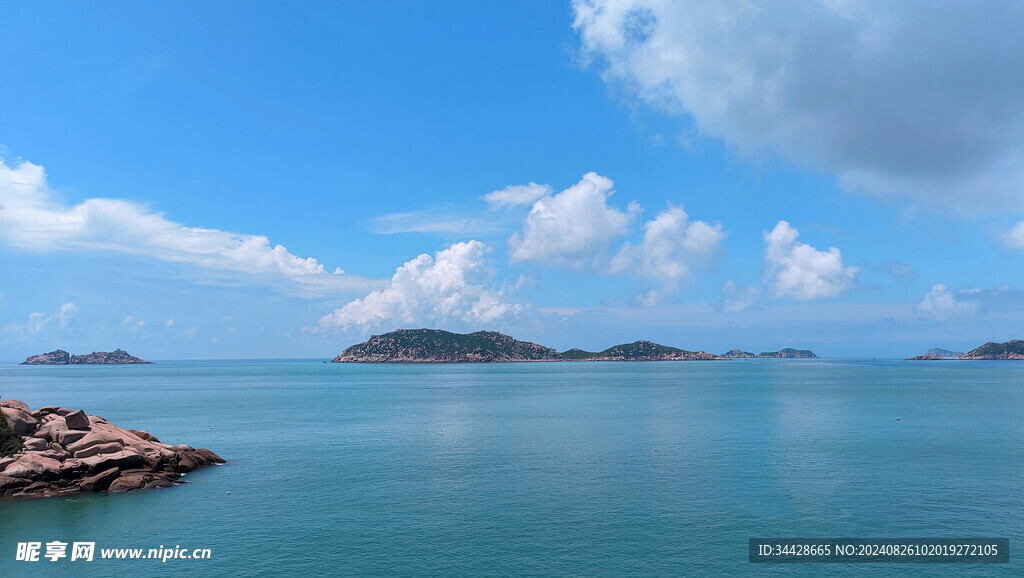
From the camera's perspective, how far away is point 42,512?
4653 cm

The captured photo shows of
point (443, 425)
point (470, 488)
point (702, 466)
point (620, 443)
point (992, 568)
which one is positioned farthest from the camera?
point (443, 425)

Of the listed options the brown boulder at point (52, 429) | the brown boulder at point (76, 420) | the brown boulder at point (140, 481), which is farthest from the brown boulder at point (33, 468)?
the brown boulder at point (76, 420)

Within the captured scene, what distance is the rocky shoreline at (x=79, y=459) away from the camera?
172 feet

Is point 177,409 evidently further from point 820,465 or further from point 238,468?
point 820,465

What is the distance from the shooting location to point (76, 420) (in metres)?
62.5

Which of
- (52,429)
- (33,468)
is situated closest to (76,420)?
(52,429)

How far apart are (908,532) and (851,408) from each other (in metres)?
90.3

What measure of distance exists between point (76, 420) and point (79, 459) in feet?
29.8

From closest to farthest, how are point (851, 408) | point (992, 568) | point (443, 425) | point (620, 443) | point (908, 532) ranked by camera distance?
point (992, 568)
point (908, 532)
point (620, 443)
point (443, 425)
point (851, 408)

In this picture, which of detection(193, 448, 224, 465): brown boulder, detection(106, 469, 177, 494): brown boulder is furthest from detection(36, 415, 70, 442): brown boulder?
detection(193, 448, 224, 465): brown boulder

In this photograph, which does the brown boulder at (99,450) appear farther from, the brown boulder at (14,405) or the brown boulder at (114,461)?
the brown boulder at (14,405)

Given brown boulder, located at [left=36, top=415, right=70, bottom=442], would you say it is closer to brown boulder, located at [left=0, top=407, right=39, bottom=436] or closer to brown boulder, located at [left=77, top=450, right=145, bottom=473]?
brown boulder, located at [left=0, top=407, right=39, bottom=436]

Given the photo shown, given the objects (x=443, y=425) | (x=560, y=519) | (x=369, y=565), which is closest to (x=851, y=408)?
(x=443, y=425)

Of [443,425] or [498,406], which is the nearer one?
[443,425]
